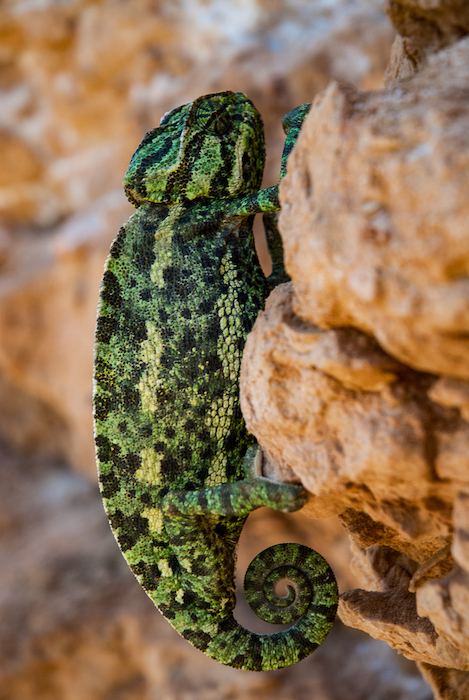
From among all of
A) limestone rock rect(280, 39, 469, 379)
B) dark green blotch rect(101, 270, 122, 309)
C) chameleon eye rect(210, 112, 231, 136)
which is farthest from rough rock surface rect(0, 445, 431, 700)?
limestone rock rect(280, 39, 469, 379)

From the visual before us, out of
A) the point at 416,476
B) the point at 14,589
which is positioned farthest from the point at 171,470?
the point at 14,589

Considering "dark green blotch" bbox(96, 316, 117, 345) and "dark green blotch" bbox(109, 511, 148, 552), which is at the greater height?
"dark green blotch" bbox(96, 316, 117, 345)

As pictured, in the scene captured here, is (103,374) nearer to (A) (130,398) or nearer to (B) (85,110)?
(A) (130,398)

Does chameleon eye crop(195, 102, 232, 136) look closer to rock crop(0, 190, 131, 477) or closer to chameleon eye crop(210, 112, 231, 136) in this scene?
chameleon eye crop(210, 112, 231, 136)

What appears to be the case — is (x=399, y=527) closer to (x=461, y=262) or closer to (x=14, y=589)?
(x=461, y=262)

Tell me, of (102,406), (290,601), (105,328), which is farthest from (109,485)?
(290,601)

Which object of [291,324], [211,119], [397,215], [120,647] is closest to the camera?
[397,215]
